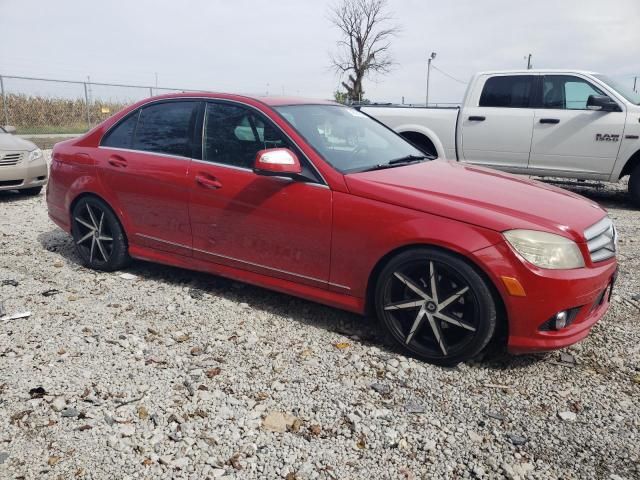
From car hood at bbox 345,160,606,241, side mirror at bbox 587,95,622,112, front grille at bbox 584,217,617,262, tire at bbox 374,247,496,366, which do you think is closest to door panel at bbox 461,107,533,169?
side mirror at bbox 587,95,622,112

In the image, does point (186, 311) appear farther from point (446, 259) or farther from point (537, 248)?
point (537, 248)

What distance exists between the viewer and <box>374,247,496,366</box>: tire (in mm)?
2959

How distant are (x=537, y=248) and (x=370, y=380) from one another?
1196 mm

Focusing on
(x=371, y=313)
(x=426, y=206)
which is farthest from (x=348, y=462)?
(x=426, y=206)

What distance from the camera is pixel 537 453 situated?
2.43 m

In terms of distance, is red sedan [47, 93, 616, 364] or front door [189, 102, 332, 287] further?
front door [189, 102, 332, 287]

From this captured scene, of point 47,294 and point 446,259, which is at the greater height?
point 446,259

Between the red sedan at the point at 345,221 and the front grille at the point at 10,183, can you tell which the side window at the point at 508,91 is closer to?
the red sedan at the point at 345,221

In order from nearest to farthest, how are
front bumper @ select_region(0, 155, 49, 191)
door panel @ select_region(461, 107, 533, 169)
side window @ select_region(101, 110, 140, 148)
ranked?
side window @ select_region(101, 110, 140, 148), door panel @ select_region(461, 107, 533, 169), front bumper @ select_region(0, 155, 49, 191)

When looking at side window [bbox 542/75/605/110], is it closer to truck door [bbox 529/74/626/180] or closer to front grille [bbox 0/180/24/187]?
truck door [bbox 529/74/626/180]

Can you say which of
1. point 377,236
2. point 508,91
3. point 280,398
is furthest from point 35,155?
point 508,91

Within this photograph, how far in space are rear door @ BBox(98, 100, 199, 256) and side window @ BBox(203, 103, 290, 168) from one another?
184 millimetres

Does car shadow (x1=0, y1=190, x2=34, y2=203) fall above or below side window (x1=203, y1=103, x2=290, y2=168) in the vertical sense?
below

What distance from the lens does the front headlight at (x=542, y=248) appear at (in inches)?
112
